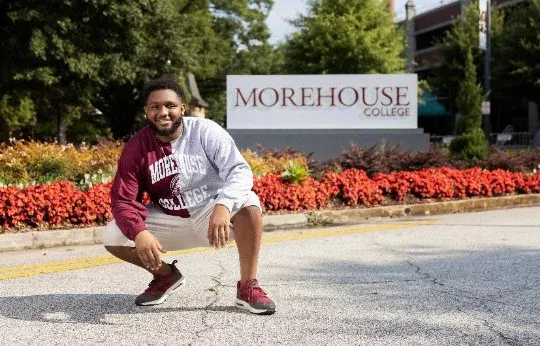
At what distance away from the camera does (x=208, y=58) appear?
44719 millimetres

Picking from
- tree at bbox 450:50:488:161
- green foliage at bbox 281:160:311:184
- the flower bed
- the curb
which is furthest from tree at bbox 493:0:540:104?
green foliage at bbox 281:160:311:184

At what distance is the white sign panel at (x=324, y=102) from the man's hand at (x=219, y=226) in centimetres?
1443

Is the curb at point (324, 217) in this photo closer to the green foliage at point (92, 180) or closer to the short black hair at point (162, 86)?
the green foliage at point (92, 180)

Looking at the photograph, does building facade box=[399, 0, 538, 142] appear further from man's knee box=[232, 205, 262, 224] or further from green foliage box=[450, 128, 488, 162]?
man's knee box=[232, 205, 262, 224]

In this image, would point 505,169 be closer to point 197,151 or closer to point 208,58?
point 197,151

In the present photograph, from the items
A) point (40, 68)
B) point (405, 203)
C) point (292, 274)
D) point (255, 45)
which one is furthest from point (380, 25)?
point (292, 274)

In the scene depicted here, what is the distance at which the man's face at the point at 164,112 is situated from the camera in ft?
14.2

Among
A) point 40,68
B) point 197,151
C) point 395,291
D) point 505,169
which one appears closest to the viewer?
point 197,151

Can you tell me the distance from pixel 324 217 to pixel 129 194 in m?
6.23

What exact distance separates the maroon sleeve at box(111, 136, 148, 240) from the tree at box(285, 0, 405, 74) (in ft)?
121

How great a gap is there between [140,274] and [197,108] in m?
21.4

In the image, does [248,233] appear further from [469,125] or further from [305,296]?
[469,125]

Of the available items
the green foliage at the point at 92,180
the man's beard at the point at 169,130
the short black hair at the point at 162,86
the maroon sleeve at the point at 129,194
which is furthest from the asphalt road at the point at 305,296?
the green foliage at the point at 92,180

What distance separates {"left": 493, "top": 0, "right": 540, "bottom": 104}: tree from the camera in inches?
1538
